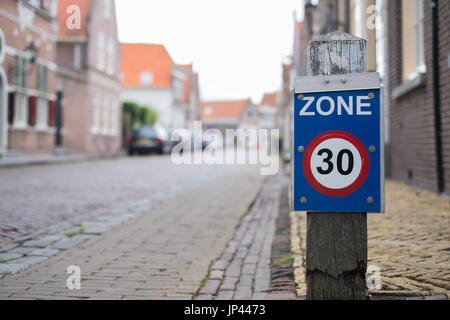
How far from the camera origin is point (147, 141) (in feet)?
85.5

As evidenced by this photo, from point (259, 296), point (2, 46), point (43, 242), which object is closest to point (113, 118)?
point (2, 46)

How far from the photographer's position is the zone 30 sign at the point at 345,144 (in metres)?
2.15

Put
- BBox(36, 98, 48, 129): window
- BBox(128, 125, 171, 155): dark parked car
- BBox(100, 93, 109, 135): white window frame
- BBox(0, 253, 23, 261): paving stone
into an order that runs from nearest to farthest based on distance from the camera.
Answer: BBox(0, 253, 23, 261): paving stone, BBox(36, 98, 48, 129): window, BBox(128, 125, 171, 155): dark parked car, BBox(100, 93, 109, 135): white window frame

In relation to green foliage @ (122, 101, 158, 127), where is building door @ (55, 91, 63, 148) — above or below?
below

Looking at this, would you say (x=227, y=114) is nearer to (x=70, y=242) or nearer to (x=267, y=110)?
(x=267, y=110)

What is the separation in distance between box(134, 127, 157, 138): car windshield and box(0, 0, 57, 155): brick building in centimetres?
606

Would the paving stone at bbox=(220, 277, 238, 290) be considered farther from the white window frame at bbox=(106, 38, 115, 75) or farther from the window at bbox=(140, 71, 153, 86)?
the window at bbox=(140, 71, 153, 86)

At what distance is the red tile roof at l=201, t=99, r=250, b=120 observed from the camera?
7844 centimetres

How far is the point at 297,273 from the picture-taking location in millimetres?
3322

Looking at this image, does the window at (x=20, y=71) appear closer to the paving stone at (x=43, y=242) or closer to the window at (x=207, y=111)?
the paving stone at (x=43, y=242)

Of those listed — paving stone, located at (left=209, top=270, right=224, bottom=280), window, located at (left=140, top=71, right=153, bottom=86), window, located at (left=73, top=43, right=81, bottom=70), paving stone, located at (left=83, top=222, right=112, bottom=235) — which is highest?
window, located at (left=140, top=71, right=153, bottom=86)

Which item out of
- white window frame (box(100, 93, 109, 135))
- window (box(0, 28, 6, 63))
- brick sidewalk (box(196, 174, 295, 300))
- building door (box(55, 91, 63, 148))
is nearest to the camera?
brick sidewalk (box(196, 174, 295, 300))

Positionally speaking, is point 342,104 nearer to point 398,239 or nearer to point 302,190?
point 302,190

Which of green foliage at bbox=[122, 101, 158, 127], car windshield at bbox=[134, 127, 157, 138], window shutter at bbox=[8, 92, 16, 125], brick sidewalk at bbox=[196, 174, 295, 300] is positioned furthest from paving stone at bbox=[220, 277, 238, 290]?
green foliage at bbox=[122, 101, 158, 127]
